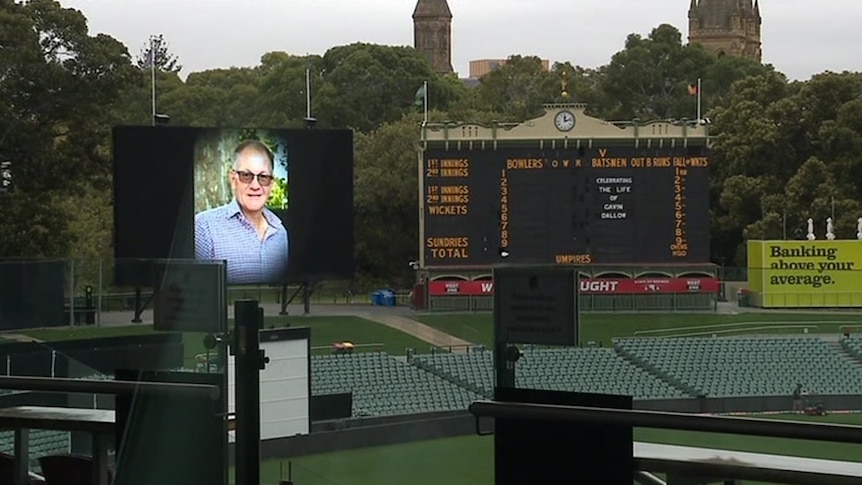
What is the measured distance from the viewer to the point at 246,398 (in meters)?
1.91

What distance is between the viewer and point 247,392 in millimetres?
1909

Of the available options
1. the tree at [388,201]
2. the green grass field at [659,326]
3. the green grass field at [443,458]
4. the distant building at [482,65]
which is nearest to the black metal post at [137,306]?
the green grass field at [443,458]

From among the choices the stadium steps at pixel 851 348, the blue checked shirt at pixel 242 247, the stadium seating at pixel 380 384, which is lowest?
the stadium seating at pixel 380 384

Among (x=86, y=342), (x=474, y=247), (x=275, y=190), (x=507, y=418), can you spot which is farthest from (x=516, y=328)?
(x=474, y=247)

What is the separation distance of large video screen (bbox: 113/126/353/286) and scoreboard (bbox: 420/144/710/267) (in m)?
5.29

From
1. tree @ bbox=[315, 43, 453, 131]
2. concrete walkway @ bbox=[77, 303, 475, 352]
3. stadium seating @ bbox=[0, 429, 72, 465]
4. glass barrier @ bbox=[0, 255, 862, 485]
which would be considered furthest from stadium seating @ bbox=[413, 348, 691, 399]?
tree @ bbox=[315, 43, 453, 131]

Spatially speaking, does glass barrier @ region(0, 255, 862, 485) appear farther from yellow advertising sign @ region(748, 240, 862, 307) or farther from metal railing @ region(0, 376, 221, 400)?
yellow advertising sign @ region(748, 240, 862, 307)

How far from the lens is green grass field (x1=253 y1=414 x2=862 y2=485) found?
1.54 m

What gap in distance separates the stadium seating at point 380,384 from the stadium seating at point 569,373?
28 centimetres

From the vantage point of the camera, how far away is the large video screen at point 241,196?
11.8 feet

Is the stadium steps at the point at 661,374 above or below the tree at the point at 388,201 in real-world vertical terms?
below

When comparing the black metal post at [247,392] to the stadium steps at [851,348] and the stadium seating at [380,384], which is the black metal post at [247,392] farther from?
the stadium steps at [851,348]

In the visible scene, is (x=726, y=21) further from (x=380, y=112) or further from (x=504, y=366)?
(x=380, y=112)

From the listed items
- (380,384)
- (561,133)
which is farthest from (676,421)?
(561,133)
